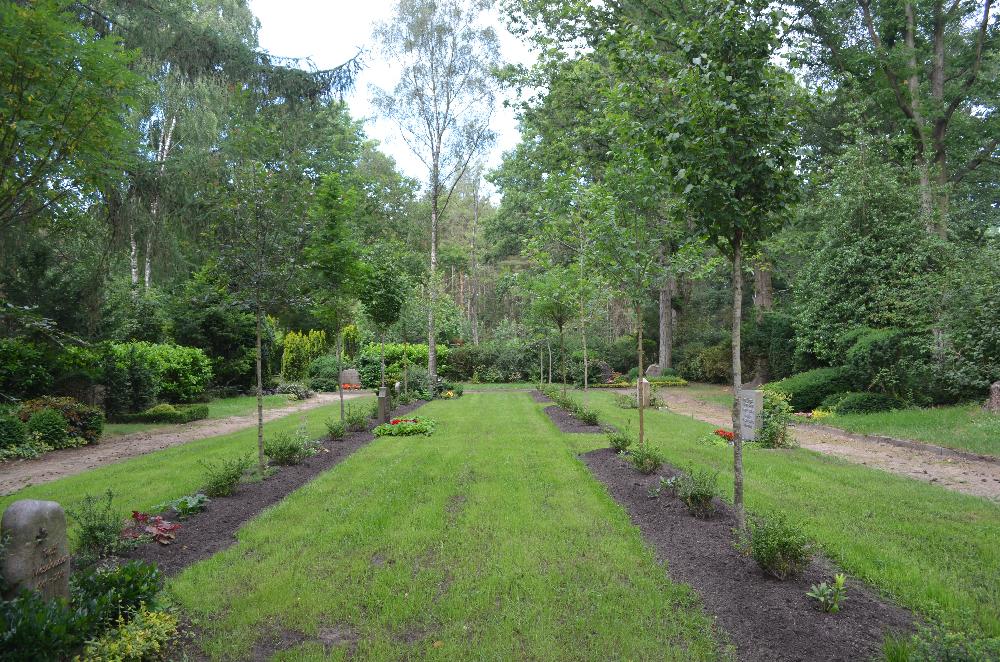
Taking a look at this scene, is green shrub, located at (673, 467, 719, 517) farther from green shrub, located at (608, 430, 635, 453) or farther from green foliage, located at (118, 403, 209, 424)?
green foliage, located at (118, 403, 209, 424)

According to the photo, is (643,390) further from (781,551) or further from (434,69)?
(434,69)

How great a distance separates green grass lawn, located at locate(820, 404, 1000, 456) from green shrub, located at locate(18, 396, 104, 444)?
14347 mm

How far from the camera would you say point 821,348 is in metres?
14.3

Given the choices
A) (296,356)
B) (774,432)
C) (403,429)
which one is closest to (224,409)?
(403,429)

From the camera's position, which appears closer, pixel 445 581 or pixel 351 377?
pixel 445 581

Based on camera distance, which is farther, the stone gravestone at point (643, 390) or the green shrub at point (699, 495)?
the stone gravestone at point (643, 390)

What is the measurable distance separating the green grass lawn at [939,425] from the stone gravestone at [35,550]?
420 inches

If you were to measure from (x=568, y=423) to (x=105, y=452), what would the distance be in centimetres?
850

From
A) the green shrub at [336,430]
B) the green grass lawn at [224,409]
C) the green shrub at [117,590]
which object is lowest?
the green grass lawn at [224,409]

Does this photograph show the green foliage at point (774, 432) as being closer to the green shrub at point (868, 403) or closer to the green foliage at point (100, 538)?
the green shrub at point (868, 403)

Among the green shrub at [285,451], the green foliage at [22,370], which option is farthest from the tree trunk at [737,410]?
the green foliage at [22,370]

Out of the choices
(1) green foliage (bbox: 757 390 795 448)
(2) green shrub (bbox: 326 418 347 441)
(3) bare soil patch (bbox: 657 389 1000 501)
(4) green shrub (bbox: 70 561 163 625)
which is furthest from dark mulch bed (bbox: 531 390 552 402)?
(4) green shrub (bbox: 70 561 163 625)

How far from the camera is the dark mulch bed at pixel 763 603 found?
111 inches

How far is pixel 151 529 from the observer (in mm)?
4504
